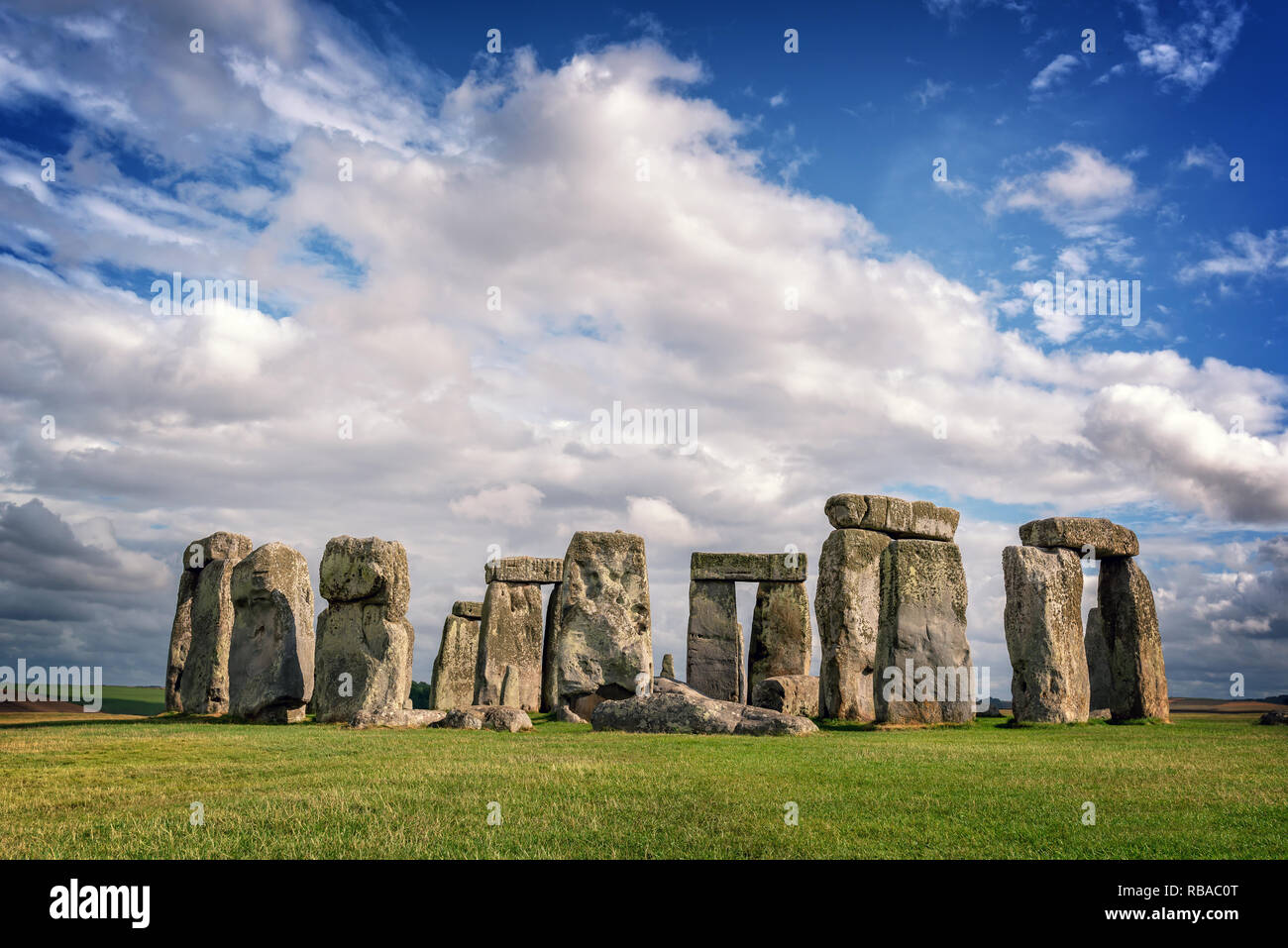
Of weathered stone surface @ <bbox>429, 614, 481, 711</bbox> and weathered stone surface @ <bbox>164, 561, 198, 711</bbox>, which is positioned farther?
weathered stone surface @ <bbox>429, 614, 481, 711</bbox>

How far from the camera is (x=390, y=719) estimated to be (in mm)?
13828

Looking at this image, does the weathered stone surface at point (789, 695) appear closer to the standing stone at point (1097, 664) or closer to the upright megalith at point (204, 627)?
the standing stone at point (1097, 664)

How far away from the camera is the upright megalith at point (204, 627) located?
18.8 metres

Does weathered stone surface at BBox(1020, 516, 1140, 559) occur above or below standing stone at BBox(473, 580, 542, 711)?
above

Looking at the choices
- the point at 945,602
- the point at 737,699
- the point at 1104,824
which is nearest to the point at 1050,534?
the point at 945,602

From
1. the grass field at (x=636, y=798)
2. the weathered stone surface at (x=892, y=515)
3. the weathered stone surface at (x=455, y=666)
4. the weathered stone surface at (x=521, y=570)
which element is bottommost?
the weathered stone surface at (x=455, y=666)

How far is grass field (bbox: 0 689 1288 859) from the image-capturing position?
516cm

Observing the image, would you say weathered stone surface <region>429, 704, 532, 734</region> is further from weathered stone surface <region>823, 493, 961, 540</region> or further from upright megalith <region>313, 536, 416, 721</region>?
weathered stone surface <region>823, 493, 961, 540</region>

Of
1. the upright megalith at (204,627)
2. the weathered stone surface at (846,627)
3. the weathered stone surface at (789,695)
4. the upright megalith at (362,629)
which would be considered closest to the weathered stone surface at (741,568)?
the weathered stone surface at (789,695)

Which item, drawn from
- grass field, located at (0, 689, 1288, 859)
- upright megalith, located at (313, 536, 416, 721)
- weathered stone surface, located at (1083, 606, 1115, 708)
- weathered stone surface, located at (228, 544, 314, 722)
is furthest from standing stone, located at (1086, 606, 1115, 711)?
weathered stone surface, located at (228, 544, 314, 722)

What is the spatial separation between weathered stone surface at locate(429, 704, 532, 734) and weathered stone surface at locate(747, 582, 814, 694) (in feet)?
32.2

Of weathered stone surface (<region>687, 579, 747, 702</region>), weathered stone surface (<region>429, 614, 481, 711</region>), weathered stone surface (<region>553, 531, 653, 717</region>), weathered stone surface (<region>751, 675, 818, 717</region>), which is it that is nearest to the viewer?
weathered stone surface (<region>553, 531, 653, 717</region>)

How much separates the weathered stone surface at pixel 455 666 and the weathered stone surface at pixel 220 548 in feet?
20.5

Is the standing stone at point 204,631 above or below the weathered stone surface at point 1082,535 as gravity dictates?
below
